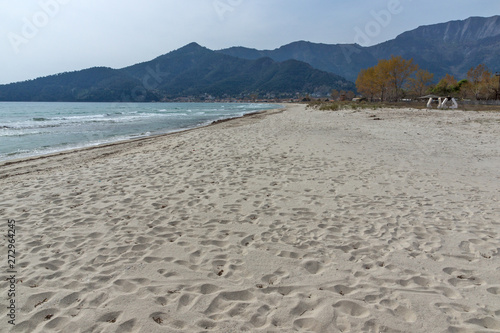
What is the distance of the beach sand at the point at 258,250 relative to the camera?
2.39 m

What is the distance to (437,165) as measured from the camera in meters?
7.53

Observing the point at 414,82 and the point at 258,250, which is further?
the point at 414,82

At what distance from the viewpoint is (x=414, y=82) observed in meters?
60.3

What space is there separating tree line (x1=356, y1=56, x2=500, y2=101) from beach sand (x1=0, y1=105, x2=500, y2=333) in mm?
52073

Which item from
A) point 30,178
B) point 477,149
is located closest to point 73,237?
point 30,178

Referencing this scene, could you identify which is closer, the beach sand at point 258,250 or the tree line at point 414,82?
the beach sand at point 258,250

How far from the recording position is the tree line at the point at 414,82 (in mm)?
45688

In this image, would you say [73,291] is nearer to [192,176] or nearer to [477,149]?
[192,176]

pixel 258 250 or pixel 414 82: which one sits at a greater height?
pixel 414 82

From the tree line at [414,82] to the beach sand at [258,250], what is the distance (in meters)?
52.1

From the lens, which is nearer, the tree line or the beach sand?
the beach sand

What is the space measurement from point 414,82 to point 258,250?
2765 inches

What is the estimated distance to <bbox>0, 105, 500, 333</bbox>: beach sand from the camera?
2.39 meters

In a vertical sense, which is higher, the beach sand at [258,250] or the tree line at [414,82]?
the tree line at [414,82]
